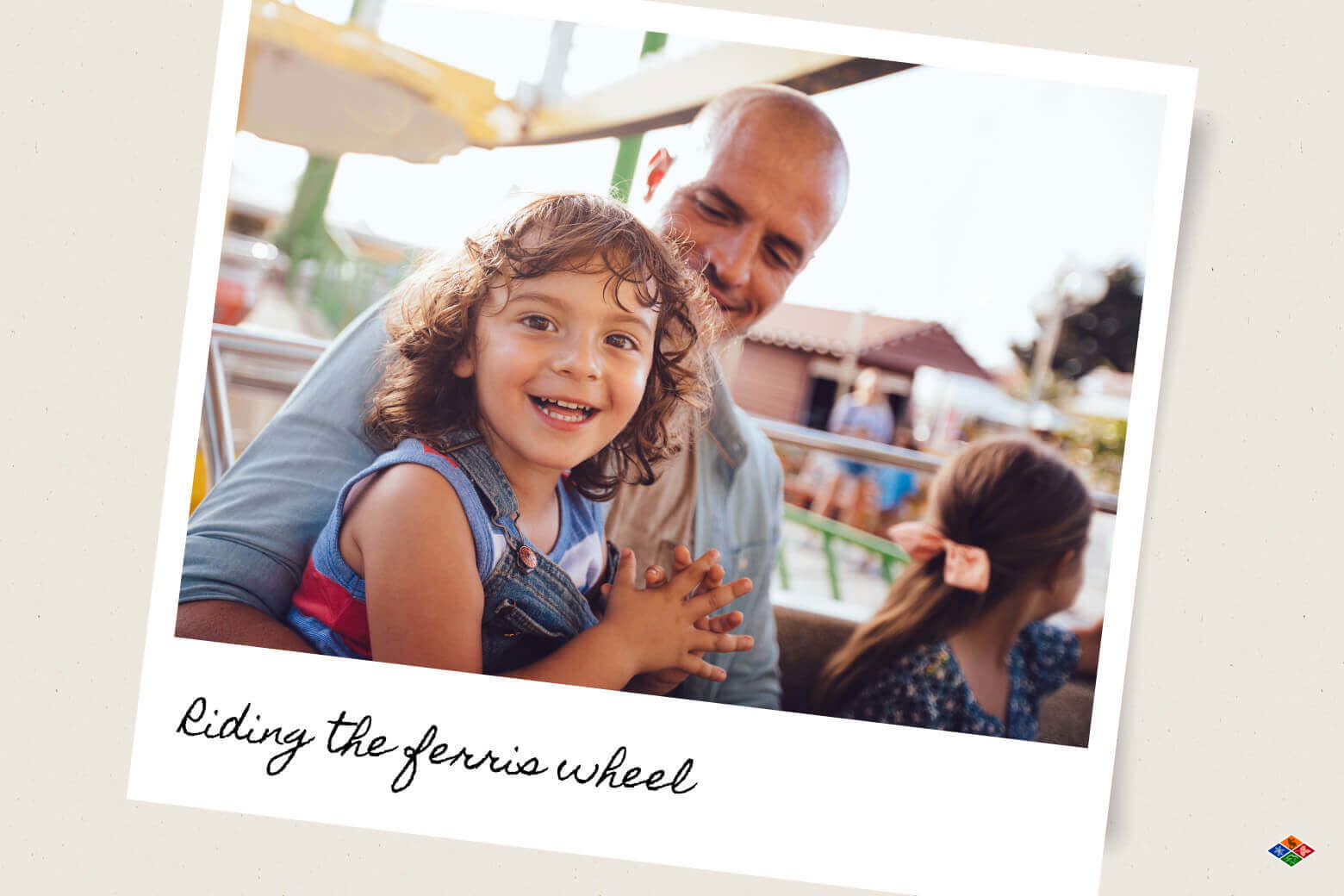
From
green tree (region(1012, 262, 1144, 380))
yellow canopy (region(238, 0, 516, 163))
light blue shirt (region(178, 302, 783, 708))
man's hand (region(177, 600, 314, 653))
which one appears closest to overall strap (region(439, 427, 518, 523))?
light blue shirt (region(178, 302, 783, 708))

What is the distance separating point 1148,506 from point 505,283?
1122 mm

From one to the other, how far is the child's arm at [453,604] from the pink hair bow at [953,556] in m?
0.33

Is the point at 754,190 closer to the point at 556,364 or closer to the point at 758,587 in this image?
the point at 556,364

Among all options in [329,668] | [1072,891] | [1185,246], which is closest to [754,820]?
[1072,891]

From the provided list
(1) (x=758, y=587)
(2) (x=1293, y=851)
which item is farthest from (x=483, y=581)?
(2) (x=1293, y=851)

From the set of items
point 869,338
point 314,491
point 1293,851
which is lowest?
point 1293,851

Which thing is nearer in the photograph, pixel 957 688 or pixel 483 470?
pixel 483 470

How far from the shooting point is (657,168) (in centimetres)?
154

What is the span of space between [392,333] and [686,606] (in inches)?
23.4

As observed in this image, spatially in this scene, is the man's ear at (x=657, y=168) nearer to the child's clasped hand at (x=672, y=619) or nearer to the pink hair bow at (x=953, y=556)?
the child's clasped hand at (x=672, y=619)

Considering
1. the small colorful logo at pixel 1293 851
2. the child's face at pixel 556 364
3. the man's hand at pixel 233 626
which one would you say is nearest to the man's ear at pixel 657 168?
the child's face at pixel 556 364

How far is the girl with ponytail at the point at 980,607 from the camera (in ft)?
5.45

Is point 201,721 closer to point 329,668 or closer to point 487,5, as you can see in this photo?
point 329,668

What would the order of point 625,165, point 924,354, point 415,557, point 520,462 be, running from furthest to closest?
point 924,354, point 625,165, point 520,462, point 415,557
